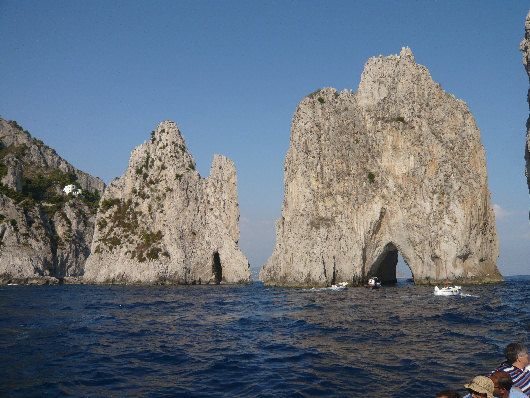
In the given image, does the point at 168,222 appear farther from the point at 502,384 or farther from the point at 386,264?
the point at 502,384

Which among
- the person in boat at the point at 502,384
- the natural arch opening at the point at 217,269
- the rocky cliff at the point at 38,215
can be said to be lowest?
the natural arch opening at the point at 217,269

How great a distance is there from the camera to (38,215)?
104000mm

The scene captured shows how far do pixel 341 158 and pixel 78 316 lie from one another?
58737 millimetres

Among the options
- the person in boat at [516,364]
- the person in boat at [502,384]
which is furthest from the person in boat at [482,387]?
the person in boat at [516,364]

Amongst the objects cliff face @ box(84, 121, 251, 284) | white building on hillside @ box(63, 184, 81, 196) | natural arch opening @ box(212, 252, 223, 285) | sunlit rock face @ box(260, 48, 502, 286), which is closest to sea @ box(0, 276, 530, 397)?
sunlit rock face @ box(260, 48, 502, 286)

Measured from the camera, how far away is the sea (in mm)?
12711

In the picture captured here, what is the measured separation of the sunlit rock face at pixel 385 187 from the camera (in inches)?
2778

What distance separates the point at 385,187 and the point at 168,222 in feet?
170

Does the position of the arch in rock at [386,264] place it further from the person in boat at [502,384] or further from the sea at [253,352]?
the person in boat at [502,384]

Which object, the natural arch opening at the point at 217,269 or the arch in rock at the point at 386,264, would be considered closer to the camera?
the arch in rock at the point at 386,264

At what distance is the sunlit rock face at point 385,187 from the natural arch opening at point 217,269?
17072mm

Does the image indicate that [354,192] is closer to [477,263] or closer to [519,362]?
[477,263]

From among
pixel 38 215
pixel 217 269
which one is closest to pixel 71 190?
pixel 38 215

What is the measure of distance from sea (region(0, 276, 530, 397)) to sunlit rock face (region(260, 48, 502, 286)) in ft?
133
